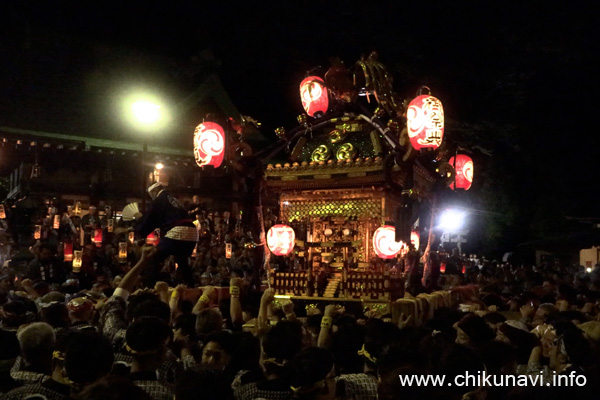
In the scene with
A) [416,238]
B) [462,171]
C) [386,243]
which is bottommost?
[386,243]

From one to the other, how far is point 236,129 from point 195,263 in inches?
254

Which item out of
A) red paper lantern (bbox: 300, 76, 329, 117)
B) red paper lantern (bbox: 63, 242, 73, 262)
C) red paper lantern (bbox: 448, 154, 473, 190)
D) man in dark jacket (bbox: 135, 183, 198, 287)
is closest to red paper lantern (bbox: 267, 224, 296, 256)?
red paper lantern (bbox: 300, 76, 329, 117)

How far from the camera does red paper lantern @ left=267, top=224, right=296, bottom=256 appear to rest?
39.5 feet

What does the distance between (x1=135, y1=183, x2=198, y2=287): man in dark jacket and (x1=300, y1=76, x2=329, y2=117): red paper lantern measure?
543cm

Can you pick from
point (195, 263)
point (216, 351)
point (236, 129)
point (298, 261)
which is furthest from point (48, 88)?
point (216, 351)

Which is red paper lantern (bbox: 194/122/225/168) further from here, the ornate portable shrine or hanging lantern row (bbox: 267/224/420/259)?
hanging lantern row (bbox: 267/224/420/259)

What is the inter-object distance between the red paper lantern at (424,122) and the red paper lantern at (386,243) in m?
1.77

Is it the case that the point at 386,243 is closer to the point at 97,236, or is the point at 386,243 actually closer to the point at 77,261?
the point at 77,261

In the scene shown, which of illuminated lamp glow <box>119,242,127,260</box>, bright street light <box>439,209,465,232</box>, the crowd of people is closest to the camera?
the crowd of people

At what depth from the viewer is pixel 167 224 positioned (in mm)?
7977

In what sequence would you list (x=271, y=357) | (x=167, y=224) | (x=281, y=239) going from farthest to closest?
(x=281, y=239) < (x=167, y=224) < (x=271, y=357)

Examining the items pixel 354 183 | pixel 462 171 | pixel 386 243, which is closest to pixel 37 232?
pixel 354 183

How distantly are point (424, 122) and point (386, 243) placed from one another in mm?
2527

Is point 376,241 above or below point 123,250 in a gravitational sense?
above
